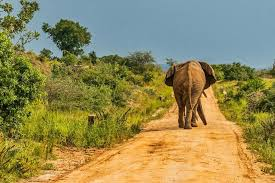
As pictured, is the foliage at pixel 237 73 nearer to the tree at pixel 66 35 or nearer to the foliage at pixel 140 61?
the foliage at pixel 140 61

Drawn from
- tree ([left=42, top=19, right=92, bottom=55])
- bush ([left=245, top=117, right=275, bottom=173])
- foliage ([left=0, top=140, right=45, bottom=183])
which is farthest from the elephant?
tree ([left=42, top=19, right=92, bottom=55])

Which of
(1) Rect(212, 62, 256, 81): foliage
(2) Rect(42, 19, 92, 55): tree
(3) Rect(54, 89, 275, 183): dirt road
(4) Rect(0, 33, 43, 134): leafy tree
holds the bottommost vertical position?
(3) Rect(54, 89, 275, 183): dirt road

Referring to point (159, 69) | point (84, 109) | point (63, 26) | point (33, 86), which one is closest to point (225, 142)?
point (33, 86)

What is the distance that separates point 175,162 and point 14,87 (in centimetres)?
374

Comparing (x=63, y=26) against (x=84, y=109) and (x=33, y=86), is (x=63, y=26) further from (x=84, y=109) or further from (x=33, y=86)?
(x=33, y=86)

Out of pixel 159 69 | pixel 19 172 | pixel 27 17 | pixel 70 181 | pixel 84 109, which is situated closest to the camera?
pixel 70 181

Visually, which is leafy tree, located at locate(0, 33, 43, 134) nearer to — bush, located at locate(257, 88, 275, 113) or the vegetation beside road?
the vegetation beside road

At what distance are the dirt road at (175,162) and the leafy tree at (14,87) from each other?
2.09 m

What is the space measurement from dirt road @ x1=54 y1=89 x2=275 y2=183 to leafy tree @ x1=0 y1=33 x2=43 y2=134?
2.09 m

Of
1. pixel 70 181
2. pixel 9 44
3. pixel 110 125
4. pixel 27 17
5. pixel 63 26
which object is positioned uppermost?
pixel 63 26

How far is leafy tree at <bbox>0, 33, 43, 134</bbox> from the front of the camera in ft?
35.8

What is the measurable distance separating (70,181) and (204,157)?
11.0ft

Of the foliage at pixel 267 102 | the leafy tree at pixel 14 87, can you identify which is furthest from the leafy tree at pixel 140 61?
the leafy tree at pixel 14 87

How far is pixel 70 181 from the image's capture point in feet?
29.1
